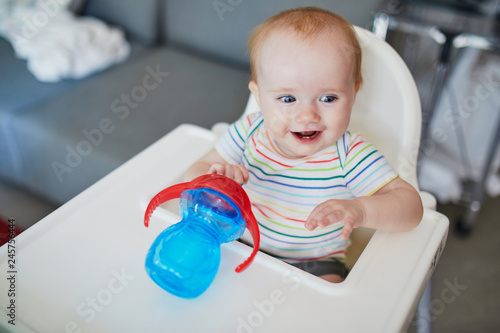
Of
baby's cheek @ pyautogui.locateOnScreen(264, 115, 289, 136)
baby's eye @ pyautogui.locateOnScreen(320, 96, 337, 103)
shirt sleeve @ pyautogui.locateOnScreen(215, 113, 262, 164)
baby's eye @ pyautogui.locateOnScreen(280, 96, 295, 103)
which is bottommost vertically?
shirt sleeve @ pyautogui.locateOnScreen(215, 113, 262, 164)

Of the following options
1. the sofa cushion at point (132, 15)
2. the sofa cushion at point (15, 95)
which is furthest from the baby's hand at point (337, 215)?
the sofa cushion at point (132, 15)

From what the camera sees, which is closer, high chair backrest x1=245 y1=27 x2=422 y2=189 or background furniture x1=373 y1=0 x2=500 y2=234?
high chair backrest x1=245 y1=27 x2=422 y2=189

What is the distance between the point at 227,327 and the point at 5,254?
0.30 metres

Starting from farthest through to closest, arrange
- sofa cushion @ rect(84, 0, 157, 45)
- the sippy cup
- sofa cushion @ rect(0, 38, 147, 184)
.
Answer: sofa cushion @ rect(84, 0, 157, 45)
sofa cushion @ rect(0, 38, 147, 184)
the sippy cup

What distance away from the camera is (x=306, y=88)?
621 mm

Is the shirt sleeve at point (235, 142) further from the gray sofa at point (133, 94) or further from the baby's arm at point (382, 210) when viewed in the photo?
the gray sofa at point (133, 94)

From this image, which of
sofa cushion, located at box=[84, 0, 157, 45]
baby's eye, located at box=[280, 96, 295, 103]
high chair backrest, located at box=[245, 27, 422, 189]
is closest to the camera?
baby's eye, located at box=[280, 96, 295, 103]

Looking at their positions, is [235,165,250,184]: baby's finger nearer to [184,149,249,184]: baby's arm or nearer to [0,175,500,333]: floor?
[184,149,249,184]: baby's arm

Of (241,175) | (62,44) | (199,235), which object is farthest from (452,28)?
(62,44)

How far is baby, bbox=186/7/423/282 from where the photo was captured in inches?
24.2

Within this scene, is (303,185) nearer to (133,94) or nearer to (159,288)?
(159,288)

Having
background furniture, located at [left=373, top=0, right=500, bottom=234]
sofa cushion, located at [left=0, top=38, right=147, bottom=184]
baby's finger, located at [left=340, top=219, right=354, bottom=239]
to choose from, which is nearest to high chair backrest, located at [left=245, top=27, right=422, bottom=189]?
baby's finger, located at [left=340, top=219, right=354, bottom=239]

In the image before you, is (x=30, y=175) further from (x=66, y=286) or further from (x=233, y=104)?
(x=66, y=286)

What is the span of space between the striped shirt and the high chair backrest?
0.08m
